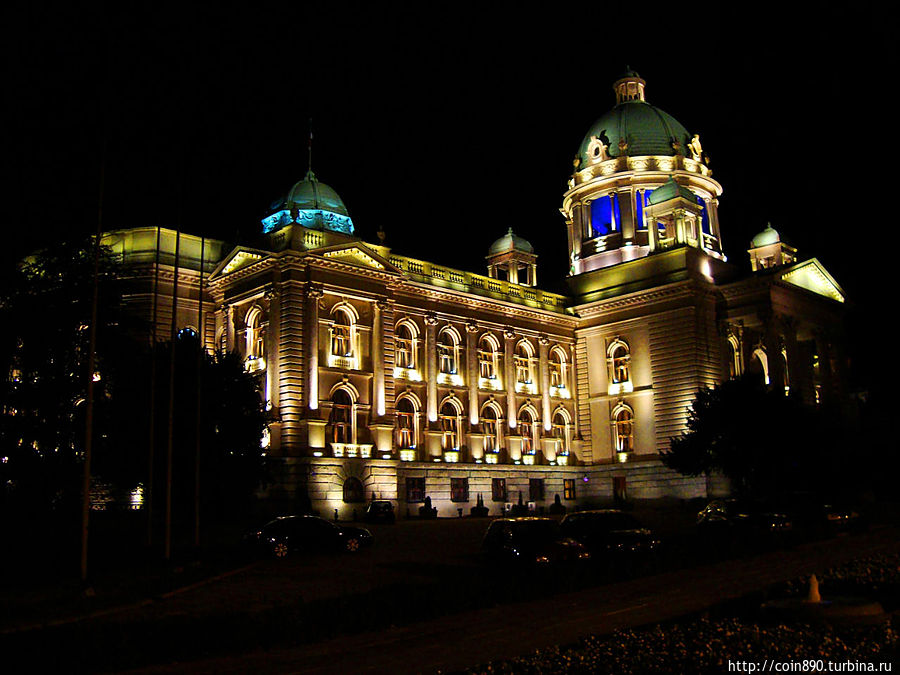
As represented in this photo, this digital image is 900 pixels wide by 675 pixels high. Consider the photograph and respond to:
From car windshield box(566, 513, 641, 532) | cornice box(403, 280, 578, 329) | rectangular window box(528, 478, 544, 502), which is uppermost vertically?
cornice box(403, 280, 578, 329)

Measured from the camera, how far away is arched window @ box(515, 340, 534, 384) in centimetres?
7212

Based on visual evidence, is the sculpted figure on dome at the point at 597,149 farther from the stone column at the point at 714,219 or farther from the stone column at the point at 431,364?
the stone column at the point at 431,364

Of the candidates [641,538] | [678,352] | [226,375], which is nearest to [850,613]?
[641,538]

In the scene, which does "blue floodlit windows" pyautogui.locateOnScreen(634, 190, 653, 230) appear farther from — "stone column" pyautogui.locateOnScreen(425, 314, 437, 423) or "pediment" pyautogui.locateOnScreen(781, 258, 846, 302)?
"stone column" pyautogui.locateOnScreen(425, 314, 437, 423)

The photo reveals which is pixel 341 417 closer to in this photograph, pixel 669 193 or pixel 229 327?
pixel 229 327

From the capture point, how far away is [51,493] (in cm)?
3688

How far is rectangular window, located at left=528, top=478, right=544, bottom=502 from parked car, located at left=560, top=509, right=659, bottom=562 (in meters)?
36.2

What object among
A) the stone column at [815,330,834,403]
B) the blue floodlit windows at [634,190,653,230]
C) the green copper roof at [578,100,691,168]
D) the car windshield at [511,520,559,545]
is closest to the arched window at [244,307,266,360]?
the car windshield at [511,520,559,545]

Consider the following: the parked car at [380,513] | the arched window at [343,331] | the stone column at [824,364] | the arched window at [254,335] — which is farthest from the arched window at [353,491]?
the stone column at [824,364]

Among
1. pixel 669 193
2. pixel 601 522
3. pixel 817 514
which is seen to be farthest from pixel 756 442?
pixel 601 522

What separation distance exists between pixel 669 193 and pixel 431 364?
24.9m

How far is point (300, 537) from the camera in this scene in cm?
3538

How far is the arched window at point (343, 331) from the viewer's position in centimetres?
5841

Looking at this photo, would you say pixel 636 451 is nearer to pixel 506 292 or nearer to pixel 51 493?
pixel 506 292
